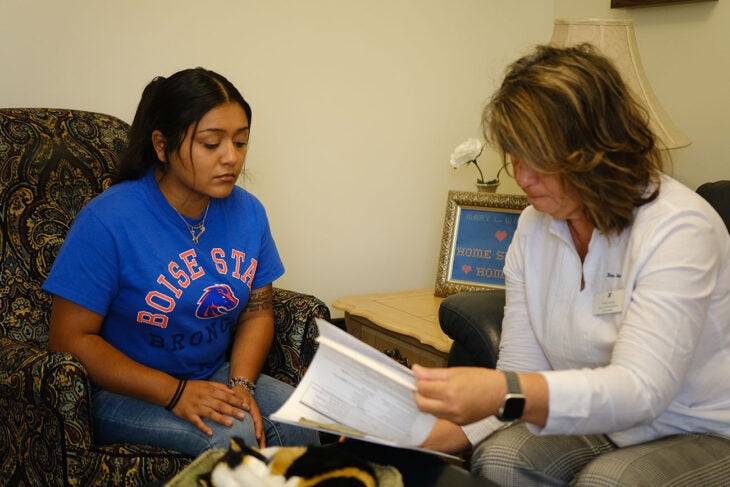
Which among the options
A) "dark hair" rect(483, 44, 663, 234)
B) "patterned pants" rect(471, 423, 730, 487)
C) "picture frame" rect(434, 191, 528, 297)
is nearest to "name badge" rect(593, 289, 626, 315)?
"dark hair" rect(483, 44, 663, 234)

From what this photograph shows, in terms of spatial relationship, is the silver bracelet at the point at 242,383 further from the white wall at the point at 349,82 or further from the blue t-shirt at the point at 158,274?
the white wall at the point at 349,82

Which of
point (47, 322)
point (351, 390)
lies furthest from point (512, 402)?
point (47, 322)

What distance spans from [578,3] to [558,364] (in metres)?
1.94

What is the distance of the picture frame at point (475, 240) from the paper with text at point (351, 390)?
154cm

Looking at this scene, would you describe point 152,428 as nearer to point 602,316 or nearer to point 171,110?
point 171,110

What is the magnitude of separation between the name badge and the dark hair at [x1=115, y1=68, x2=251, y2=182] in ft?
2.73

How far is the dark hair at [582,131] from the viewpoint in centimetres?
118

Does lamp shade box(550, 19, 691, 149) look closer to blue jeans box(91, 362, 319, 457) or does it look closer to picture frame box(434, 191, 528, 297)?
picture frame box(434, 191, 528, 297)

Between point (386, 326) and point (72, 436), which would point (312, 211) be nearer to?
point (386, 326)

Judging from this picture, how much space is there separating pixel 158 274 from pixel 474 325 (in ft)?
2.41

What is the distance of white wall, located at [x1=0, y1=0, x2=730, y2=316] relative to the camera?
2.07 metres

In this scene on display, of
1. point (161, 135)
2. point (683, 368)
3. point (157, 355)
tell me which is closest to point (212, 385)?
point (157, 355)

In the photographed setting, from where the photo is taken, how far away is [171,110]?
59.4 inches

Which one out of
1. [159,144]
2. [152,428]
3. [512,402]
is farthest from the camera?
[159,144]
